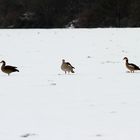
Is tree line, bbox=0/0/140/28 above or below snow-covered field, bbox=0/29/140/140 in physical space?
above

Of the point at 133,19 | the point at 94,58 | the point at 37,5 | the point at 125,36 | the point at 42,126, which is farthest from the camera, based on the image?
the point at 37,5

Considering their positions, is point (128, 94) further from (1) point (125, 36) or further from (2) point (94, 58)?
(1) point (125, 36)

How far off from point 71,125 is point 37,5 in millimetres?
54749

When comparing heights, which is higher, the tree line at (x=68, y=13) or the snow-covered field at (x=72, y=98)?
the tree line at (x=68, y=13)

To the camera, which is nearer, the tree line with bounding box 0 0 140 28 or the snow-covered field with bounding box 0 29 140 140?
the snow-covered field with bounding box 0 29 140 140

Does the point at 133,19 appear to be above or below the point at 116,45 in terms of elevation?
above

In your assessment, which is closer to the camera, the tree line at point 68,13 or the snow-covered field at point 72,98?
the snow-covered field at point 72,98

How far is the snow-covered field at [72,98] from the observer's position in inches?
304

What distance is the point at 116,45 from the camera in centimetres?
2258

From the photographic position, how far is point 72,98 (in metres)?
10.2

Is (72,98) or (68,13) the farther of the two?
(68,13)

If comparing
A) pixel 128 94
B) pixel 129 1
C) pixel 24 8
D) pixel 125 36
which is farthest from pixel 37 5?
pixel 128 94

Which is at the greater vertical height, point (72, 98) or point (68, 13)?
point (68, 13)

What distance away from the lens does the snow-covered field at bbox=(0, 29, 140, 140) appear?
7711 millimetres
